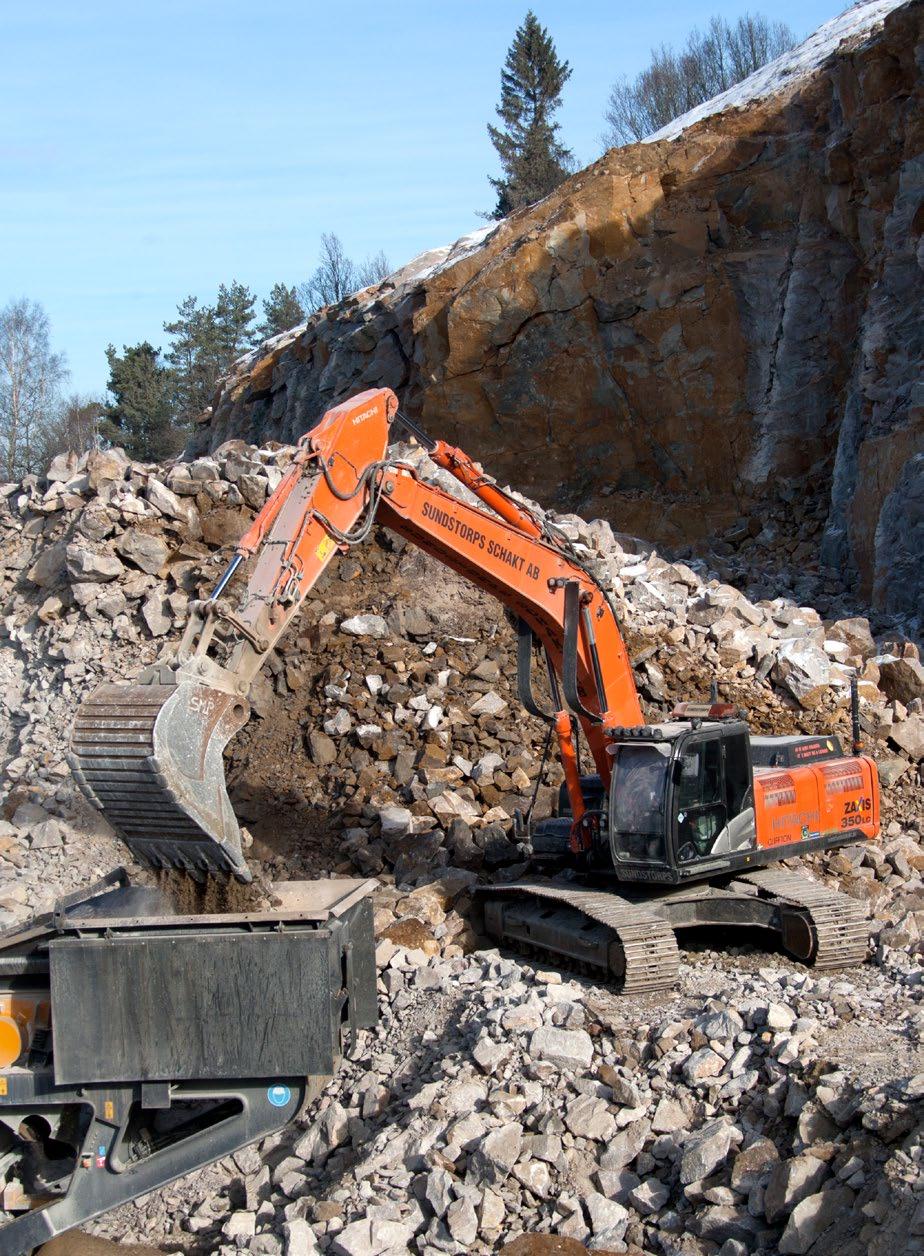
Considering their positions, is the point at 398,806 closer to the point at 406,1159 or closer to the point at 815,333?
the point at 406,1159

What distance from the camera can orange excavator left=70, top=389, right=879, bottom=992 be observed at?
630 centimetres

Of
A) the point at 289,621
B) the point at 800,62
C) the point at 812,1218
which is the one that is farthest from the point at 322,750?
the point at 800,62

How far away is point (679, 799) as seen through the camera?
314 inches

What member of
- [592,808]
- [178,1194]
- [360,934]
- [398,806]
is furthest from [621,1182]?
[398,806]

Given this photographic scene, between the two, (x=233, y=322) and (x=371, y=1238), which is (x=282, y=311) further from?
(x=371, y=1238)

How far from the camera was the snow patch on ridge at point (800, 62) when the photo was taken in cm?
2172

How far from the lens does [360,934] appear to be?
686 centimetres

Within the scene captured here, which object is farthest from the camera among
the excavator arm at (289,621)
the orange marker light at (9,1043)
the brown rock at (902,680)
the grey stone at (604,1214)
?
the brown rock at (902,680)

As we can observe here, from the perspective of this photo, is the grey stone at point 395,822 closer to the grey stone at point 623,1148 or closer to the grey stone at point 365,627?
the grey stone at point 365,627

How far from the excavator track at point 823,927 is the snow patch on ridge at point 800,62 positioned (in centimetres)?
1680

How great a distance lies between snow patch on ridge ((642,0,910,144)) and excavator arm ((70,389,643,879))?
15593mm

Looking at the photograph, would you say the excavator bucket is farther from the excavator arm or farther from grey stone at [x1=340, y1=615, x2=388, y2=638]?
grey stone at [x1=340, y1=615, x2=388, y2=638]

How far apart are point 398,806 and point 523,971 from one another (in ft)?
10.5

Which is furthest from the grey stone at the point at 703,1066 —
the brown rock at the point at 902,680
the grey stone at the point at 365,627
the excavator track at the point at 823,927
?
the brown rock at the point at 902,680
